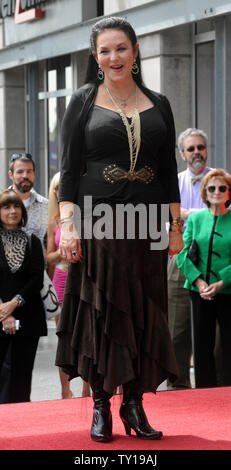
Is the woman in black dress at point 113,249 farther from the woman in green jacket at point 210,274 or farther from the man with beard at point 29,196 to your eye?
the man with beard at point 29,196

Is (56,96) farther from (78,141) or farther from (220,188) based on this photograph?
(78,141)

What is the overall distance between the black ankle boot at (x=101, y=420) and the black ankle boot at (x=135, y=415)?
0.09 metres

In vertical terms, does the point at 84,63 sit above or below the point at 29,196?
above

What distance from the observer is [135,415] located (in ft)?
14.6

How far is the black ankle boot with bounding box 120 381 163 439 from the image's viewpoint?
4.42m

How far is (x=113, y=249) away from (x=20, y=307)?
1.93 meters

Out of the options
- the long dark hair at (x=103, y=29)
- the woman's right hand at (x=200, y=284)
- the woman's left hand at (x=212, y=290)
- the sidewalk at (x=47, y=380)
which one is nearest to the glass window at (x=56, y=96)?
the sidewalk at (x=47, y=380)

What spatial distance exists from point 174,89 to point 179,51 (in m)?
0.52

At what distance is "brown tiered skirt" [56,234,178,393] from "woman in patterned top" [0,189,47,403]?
1696 mm

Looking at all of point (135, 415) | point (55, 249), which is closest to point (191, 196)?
point (55, 249)

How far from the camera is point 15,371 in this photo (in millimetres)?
6176

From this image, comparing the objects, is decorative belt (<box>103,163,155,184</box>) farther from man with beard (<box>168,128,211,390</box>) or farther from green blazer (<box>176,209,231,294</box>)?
man with beard (<box>168,128,211,390</box>)

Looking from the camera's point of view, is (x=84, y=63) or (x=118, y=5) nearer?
(x=118, y=5)
